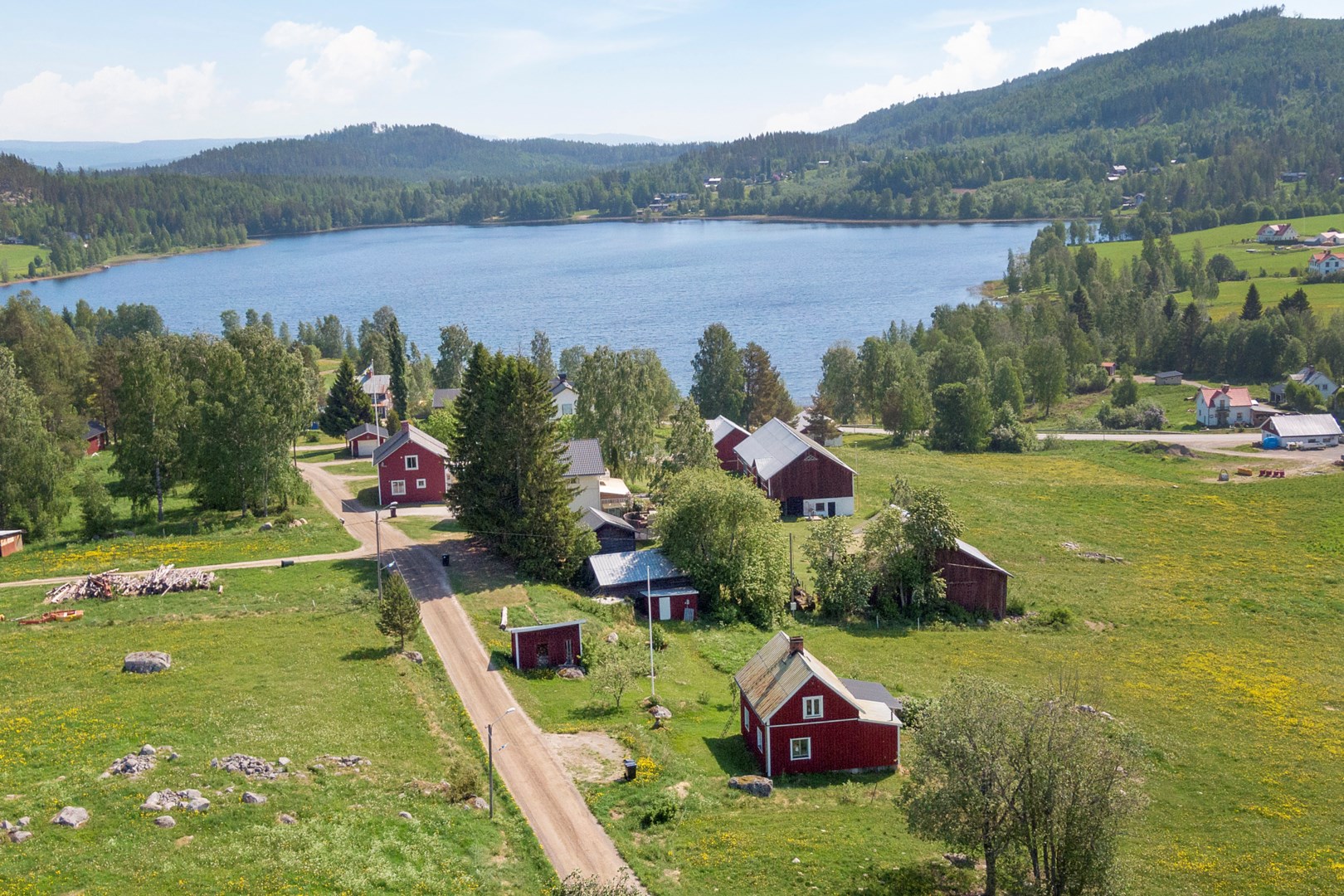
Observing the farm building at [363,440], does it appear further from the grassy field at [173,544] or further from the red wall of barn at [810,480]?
the red wall of barn at [810,480]

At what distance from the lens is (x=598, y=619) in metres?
45.5

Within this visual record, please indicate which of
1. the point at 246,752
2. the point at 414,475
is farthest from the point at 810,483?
the point at 246,752

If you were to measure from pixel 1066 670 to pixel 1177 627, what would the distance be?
30.2 ft

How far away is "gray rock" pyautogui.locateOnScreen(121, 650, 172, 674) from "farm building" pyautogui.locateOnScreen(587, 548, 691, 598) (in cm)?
1938

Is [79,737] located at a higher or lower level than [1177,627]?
higher

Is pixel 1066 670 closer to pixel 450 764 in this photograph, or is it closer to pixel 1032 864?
pixel 1032 864

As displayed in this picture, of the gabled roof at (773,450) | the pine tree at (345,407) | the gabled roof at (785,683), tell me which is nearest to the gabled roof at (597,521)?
the gabled roof at (773,450)

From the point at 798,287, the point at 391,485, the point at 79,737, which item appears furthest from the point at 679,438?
the point at 798,287

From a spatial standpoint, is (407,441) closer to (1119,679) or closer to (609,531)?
(609,531)

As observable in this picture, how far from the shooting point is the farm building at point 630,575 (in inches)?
1954

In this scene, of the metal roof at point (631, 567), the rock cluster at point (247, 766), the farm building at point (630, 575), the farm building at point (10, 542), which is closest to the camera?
the rock cluster at point (247, 766)

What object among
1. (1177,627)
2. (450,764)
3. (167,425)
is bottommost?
(1177,627)

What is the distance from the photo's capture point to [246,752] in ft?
96.9

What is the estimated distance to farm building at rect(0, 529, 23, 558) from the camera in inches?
2053
